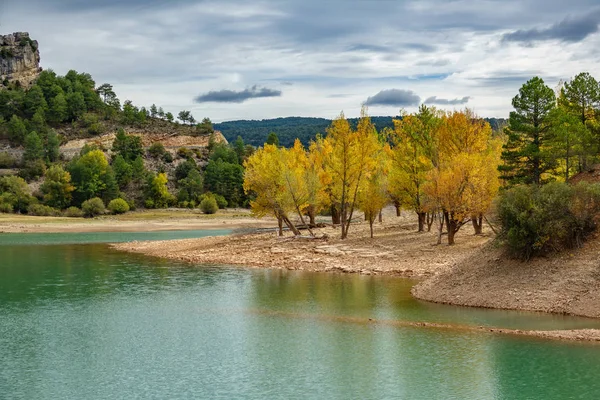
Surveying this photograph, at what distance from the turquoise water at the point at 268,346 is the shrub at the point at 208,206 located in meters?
86.7

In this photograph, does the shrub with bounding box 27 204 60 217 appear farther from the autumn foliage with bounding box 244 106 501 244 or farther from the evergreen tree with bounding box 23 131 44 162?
the autumn foliage with bounding box 244 106 501 244

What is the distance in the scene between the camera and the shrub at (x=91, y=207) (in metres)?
127

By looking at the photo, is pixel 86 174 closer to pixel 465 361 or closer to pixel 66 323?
pixel 66 323

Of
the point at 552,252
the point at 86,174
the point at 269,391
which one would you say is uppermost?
the point at 86,174

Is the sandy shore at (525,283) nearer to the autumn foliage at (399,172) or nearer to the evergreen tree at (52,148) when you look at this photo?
the autumn foliage at (399,172)

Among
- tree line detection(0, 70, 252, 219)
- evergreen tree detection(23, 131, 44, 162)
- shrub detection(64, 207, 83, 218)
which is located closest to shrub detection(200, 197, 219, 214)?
tree line detection(0, 70, 252, 219)

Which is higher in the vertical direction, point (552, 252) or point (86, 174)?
point (86, 174)

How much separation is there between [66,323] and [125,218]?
9209cm

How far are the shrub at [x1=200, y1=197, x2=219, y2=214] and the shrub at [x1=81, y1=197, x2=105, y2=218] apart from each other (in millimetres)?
20106

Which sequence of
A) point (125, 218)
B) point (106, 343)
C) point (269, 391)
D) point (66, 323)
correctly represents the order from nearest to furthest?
1. point (269, 391)
2. point (106, 343)
3. point (66, 323)
4. point (125, 218)

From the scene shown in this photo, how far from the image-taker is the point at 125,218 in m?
123

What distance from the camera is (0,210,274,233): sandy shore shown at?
101 meters

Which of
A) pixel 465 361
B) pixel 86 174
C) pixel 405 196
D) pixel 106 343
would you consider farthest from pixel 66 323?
pixel 86 174

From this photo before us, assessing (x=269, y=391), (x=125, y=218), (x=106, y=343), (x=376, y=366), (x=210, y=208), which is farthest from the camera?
(x=210, y=208)
